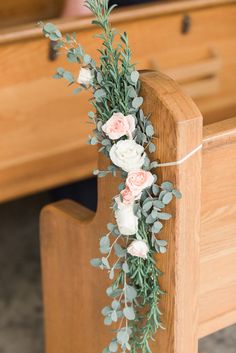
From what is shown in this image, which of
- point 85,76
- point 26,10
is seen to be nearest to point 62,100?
point 85,76

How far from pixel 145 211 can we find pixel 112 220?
16cm

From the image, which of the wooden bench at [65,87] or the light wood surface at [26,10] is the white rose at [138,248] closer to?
the wooden bench at [65,87]

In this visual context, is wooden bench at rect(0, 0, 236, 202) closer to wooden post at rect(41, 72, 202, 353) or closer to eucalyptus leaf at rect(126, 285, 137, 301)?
wooden post at rect(41, 72, 202, 353)

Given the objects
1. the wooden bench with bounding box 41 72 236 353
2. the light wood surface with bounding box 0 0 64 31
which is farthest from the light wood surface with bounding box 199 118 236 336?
the light wood surface with bounding box 0 0 64 31

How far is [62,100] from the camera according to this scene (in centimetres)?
195

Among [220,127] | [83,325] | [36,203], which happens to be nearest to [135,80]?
[220,127]

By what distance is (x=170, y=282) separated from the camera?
4.25 feet

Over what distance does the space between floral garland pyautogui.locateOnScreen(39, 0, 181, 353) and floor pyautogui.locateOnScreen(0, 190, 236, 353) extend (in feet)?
2.88

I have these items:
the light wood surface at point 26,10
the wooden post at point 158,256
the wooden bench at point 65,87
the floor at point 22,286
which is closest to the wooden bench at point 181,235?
the wooden post at point 158,256

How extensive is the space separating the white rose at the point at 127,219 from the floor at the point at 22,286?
970 millimetres

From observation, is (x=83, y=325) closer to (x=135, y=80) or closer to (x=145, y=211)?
(x=145, y=211)

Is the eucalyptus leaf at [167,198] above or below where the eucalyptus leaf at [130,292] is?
above

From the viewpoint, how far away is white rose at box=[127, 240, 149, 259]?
1.27 metres

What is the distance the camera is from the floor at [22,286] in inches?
85.7
